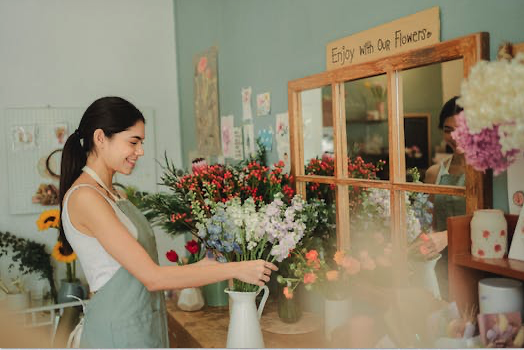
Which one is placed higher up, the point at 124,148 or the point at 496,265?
the point at 124,148

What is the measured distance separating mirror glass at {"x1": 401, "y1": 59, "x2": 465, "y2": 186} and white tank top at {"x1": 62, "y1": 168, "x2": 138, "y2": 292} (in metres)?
0.95

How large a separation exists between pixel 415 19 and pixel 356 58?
318 mm

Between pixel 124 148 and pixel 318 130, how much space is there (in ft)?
2.62

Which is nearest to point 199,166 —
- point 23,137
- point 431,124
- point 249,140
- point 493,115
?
point 249,140

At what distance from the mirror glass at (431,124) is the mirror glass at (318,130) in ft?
1.42

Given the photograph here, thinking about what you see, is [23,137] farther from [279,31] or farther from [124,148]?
[124,148]

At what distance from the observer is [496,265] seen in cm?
115

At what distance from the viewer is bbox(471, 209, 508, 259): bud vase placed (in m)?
1.21

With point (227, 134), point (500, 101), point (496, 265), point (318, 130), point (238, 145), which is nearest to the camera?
point (500, 101)

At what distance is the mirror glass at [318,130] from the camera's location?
2.05 meters

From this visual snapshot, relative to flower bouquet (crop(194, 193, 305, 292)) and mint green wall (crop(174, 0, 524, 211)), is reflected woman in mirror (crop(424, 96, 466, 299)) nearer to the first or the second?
mint green wall (crop(174, 0, 524, 211))

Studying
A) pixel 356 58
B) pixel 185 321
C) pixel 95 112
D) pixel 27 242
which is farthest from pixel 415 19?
pixel 27 242

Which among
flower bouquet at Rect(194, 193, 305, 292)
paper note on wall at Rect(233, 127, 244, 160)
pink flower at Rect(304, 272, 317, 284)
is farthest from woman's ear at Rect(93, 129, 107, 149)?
paper note on wall at Rect(233, 127, 244, 160)

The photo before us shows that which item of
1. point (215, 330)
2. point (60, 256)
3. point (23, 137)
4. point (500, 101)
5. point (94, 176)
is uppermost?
point (23, 137)
